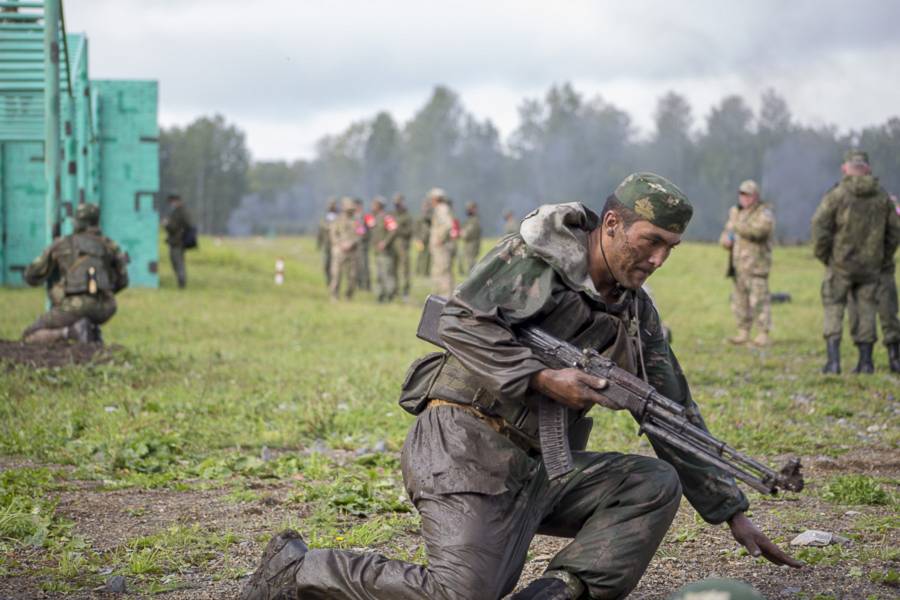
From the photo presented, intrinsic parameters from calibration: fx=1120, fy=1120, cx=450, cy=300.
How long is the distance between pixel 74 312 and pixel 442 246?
37.6ft

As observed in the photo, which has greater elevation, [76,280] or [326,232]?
[326,232]

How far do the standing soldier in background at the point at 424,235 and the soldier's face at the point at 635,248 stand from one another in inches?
896

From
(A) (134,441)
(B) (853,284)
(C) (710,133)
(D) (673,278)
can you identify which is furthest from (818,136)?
(A) (134,441)

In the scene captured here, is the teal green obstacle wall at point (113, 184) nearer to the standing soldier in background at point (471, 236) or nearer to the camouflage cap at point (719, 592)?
the standing soldier in background at point (471, 236)

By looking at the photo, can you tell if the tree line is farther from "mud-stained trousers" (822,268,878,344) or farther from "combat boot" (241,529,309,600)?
"combat boot" (241,529,309,600)

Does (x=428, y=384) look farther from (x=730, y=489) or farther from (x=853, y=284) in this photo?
(x=853, y=284)

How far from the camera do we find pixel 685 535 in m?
5.77

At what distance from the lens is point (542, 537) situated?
6.02 metres

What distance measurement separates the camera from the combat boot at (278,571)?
4473mm

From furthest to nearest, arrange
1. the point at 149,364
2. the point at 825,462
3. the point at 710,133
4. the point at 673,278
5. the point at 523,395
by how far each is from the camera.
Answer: the point at 710,133 → the point at 673,278 → the point at 149,364 → the point at 825,462 → the point at 523,395

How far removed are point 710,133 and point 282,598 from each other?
159ft

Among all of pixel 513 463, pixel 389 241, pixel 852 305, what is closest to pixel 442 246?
pixel 389 241

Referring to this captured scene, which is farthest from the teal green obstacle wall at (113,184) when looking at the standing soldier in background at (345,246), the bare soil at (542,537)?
the bare soil at (542,537)

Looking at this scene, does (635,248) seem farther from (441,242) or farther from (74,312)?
(441,242)
